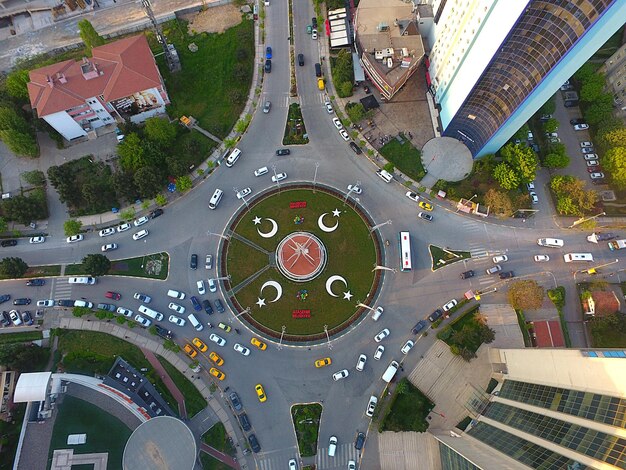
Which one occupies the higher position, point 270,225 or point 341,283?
point 270,225

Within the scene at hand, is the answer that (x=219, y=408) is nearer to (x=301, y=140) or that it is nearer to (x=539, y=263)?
(x=301, y=140)

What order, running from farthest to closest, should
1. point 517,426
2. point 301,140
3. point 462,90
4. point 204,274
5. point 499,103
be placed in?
point 301,140, point 204,274, point 462,90, point 499,103, point 517,426

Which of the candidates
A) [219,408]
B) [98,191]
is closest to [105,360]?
[219,408]

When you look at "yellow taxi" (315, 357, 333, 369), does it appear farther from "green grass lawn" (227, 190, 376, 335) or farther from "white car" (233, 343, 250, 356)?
"white car" (233, 343, 250, 356)

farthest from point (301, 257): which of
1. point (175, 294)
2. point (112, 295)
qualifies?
point (112, 295)

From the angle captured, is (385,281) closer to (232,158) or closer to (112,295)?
(232,158)

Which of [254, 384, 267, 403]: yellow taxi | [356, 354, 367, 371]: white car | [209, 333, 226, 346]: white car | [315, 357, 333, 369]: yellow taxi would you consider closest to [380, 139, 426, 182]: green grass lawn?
[356, 354, 367, 371]: white car

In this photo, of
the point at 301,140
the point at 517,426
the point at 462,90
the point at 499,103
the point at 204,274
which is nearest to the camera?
the point at 517,426

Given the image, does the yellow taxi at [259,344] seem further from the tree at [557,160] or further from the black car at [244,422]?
the tree at [557,160]

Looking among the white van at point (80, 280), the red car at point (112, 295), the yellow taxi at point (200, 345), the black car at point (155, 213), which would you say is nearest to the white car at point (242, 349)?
the yellow taxi at point (200, 345)
